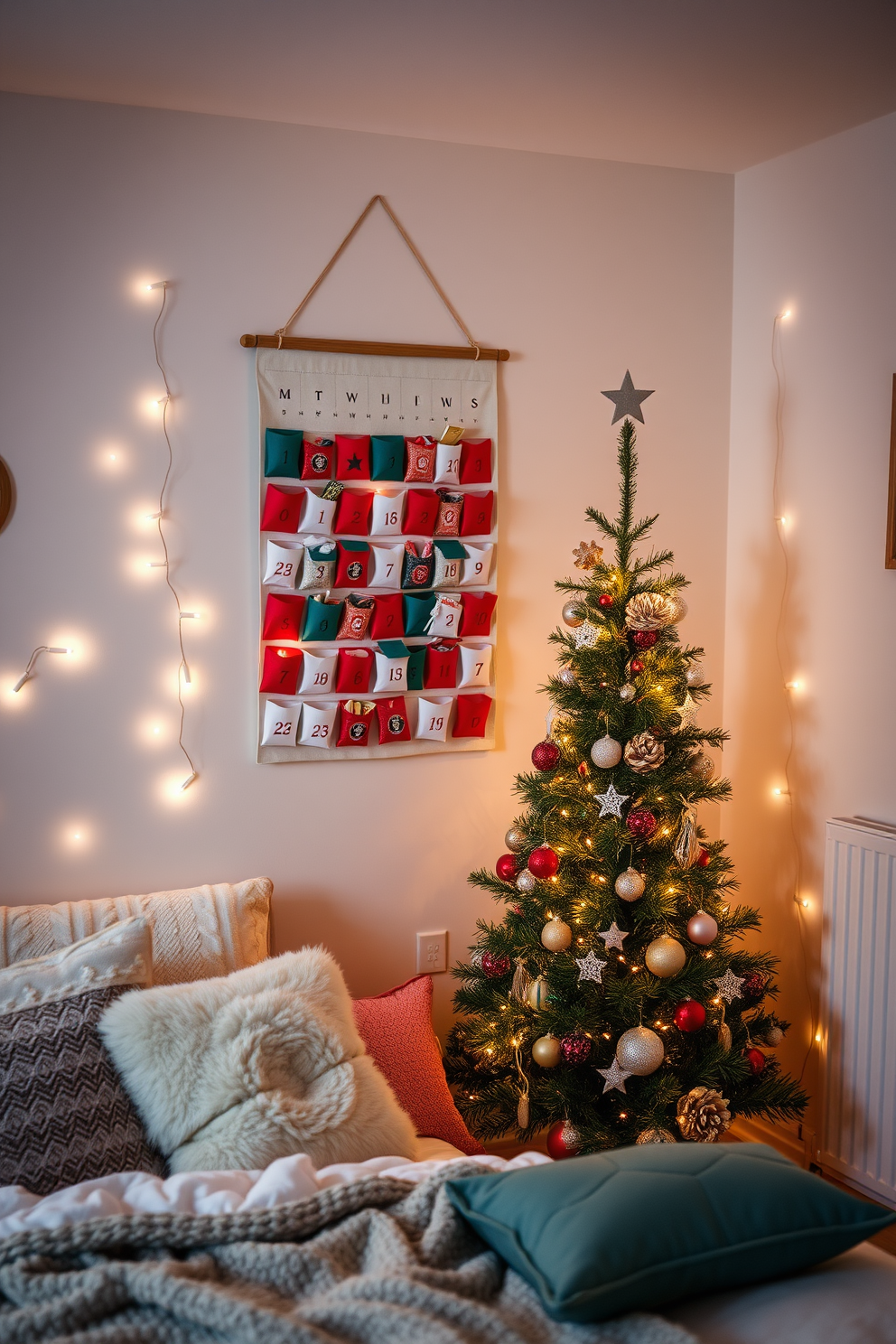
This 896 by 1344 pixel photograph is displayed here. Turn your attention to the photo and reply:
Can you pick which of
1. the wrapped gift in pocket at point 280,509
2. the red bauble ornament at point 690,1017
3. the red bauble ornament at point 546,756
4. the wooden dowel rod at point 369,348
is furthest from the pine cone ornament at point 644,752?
the wooden dowel rod at point 369,348

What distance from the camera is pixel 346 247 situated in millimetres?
2285

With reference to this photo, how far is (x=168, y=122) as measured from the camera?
2.14 m

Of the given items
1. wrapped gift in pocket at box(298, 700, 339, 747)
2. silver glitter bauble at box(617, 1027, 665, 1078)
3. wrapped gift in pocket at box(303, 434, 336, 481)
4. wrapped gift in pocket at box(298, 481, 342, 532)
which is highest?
wrapped gift in pocket at box(303, 434, 336, 481)

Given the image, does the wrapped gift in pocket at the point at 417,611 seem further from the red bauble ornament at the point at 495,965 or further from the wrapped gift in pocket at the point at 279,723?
the red bauble ornament at the point at 495,965

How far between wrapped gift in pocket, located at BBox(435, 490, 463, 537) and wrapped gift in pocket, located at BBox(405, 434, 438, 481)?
6 centimetres

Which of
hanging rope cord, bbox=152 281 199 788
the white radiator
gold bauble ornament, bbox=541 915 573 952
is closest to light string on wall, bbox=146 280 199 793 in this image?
hanging rope cord, bbox=152 281 199 788

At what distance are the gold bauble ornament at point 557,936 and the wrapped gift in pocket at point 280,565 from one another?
950 mm

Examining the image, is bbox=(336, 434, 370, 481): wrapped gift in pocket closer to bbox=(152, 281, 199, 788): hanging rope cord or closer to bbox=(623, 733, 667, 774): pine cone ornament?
bbox=(152, 281, 199, 788): hanging rope cord

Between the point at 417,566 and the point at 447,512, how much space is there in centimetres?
15

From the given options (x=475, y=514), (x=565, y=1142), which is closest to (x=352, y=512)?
(x=475, y=514)

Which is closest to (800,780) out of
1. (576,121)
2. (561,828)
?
(561,828)

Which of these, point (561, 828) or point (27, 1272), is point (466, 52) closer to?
point (561, 828)

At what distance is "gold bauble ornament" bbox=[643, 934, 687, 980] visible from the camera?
1.98 m

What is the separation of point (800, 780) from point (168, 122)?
2093 mm
